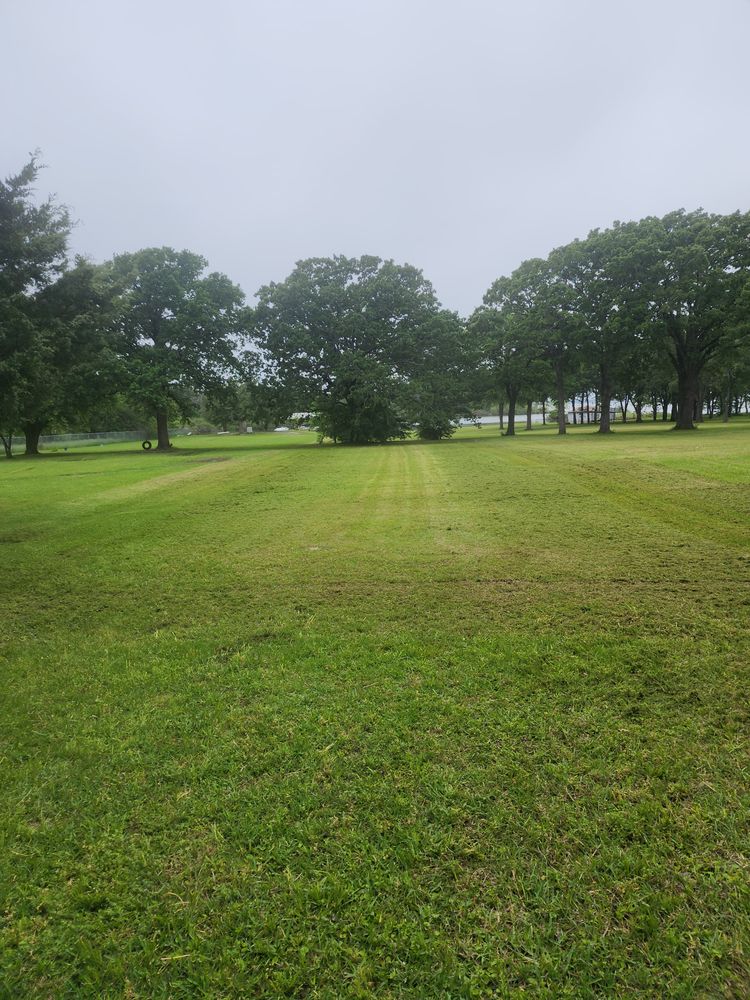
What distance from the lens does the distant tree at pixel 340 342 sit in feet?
105

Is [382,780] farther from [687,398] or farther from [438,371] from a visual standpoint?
[687,398]

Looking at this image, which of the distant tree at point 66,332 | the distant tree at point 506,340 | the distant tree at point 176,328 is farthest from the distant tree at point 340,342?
the distant tree at point 66,332

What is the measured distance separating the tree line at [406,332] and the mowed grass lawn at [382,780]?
25.6 meters

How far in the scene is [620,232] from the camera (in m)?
32.1

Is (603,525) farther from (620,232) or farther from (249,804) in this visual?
(620,232)

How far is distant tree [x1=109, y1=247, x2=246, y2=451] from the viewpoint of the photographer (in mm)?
30984

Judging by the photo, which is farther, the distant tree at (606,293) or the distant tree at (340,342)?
the distant tree at (340,342)

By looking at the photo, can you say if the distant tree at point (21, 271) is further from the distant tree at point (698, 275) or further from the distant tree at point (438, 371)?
the distant tree at point (698, 275)

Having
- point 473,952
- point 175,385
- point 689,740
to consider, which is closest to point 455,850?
point 473,952

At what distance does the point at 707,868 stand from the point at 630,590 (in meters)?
3.08

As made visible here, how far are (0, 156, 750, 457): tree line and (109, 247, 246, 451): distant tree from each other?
3.4 inches

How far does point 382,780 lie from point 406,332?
33.0 meters

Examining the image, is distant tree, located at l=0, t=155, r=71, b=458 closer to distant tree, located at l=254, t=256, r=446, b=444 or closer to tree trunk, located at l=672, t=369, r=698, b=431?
distant tree, located at l=254, t=256, r=446, b=444

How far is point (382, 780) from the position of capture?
2420 millimetres
